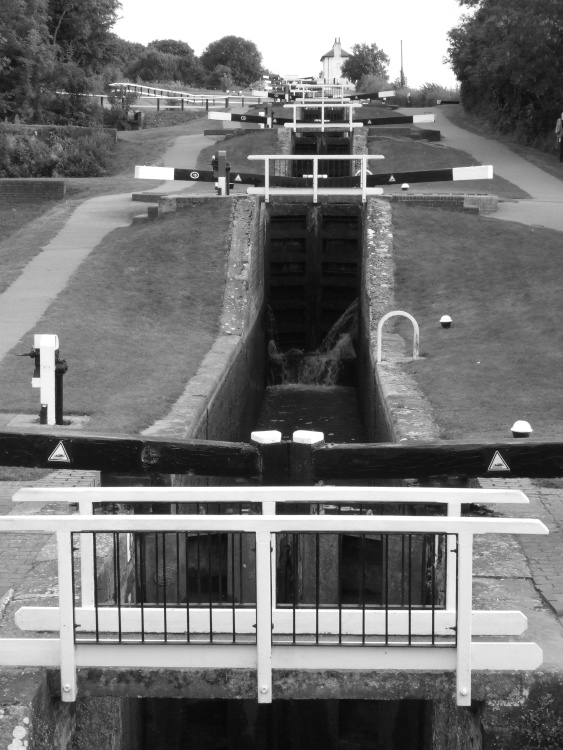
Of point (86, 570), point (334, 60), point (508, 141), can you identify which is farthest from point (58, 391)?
point (334, 60)

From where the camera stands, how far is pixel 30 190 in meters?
22.5

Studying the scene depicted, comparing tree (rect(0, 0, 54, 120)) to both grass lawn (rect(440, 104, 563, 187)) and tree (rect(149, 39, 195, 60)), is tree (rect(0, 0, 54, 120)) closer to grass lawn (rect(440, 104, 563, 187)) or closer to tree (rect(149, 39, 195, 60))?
grass lawn (rect(440, 104, 563, 187))

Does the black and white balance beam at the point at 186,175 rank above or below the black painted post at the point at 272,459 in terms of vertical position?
above

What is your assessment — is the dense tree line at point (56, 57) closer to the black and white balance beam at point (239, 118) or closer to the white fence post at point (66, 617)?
the black and white balance beam at point (239, 118)

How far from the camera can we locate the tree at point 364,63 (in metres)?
58.5

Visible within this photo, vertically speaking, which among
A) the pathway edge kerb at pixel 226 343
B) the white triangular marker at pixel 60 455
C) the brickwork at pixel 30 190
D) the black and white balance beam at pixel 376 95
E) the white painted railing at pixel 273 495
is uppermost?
the black and white balance beam at pixel 376 95

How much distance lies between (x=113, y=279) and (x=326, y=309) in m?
4.96

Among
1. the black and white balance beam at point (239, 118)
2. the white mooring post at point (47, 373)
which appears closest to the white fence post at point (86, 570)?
the white mooring post at point (47, 373)

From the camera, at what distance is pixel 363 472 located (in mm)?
5539

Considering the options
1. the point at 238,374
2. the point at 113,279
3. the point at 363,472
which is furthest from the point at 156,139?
the point at 363,472

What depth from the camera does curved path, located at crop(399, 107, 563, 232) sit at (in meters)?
18.1

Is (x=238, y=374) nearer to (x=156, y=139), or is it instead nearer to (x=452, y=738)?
(x=452, y=738)

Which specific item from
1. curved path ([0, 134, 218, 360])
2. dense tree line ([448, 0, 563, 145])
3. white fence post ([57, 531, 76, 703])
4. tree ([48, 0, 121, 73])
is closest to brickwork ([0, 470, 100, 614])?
white fence post ([57, 531, 76, 703])

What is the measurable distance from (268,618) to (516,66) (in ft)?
79.0
